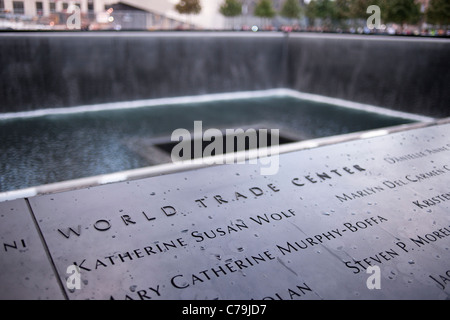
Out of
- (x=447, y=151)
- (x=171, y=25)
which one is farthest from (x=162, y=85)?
(x=447, y=151)

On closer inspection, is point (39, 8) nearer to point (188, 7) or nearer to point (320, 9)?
point (188, 7)

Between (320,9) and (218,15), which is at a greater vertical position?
(320,9)

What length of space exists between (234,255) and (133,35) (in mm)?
6794

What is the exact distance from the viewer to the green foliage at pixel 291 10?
61.8 feet

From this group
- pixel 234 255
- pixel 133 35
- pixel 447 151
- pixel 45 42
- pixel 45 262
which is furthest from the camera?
pixel 133 35

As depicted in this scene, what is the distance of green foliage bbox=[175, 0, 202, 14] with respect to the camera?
1480 cm

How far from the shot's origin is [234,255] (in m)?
1.82

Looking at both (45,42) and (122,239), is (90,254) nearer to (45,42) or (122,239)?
(122,239)

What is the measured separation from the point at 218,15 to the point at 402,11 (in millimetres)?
8750

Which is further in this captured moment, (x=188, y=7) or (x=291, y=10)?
(x=291, y=10)

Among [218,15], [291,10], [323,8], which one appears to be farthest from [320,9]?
[218,15]

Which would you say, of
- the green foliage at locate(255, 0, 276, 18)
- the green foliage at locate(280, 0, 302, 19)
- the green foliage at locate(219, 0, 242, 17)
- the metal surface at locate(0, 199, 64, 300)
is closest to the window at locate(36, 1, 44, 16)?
the metal surface at locate(0, 199, 64, 300)

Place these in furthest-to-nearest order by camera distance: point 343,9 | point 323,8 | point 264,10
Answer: point 264,10
point 323,8
point 343,9

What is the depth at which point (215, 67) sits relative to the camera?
8742mm
